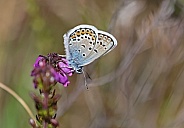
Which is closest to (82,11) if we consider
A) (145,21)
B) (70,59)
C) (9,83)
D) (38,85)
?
(145,21)

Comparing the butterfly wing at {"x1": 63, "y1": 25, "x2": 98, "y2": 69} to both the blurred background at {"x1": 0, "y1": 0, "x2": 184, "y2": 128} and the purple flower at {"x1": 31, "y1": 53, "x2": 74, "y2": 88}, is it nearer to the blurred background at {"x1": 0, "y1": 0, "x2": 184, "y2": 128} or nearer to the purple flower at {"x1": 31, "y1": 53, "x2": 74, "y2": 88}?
the purple flower at {"x1": 31, "y1": 53, "x2": 74, "y2": 88}

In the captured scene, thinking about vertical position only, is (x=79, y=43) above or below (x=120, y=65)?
above

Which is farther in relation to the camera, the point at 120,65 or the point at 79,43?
the point at 120,65

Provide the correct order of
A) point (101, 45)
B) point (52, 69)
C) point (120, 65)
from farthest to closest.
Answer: point (120, 65), point (101, 45), point (52, 69)

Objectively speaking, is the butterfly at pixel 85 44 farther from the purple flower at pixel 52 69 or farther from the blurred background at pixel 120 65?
the blurred background at pixel 120 65

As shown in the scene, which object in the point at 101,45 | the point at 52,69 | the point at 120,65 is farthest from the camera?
the point at 120,65

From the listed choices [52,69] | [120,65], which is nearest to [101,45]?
[52,69]

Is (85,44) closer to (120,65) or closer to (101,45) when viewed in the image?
(101,45)

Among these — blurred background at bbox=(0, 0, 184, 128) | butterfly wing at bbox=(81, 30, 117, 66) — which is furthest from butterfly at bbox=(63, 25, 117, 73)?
blurred background at bbox=(0, 0, 184, 128)
